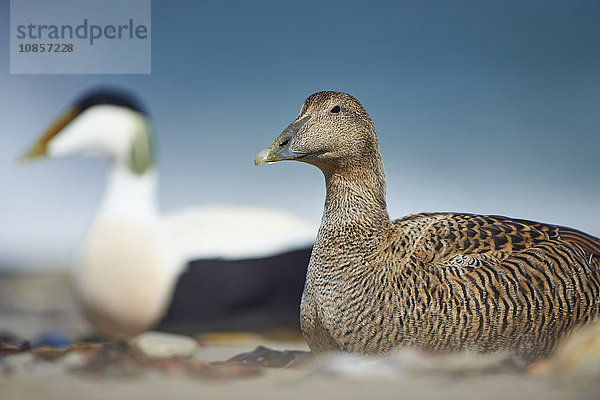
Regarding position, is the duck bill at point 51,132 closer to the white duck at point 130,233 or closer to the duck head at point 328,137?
the white duck at point 130,233

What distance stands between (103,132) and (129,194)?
0.31m

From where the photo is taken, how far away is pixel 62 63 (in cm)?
241

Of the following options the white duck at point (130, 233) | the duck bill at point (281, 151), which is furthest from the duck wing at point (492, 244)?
the white duck at point (130, 233)

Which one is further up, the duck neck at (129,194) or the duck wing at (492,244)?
the duck neck at (129,194)

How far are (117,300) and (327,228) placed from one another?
3.68 ft

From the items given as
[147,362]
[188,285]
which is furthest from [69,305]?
[147,362]

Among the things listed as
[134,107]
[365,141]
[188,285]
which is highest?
[134,107]

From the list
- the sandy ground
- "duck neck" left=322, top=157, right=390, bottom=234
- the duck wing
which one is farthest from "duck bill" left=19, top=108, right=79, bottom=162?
the duck wing

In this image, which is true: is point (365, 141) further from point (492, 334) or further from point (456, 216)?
point (492, 334)

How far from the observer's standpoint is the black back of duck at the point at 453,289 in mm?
1764

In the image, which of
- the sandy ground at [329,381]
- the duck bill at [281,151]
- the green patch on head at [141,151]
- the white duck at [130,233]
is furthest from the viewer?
the green patch on head at [141,151]

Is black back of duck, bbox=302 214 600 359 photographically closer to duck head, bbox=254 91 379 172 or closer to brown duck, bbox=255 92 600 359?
brown duck, bbox=255 92 600 359

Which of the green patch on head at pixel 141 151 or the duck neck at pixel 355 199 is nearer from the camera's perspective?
the duck neck at pixel 355 199

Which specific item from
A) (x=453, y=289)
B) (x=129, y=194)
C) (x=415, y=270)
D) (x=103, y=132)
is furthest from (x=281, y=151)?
(x=103, y=132)
